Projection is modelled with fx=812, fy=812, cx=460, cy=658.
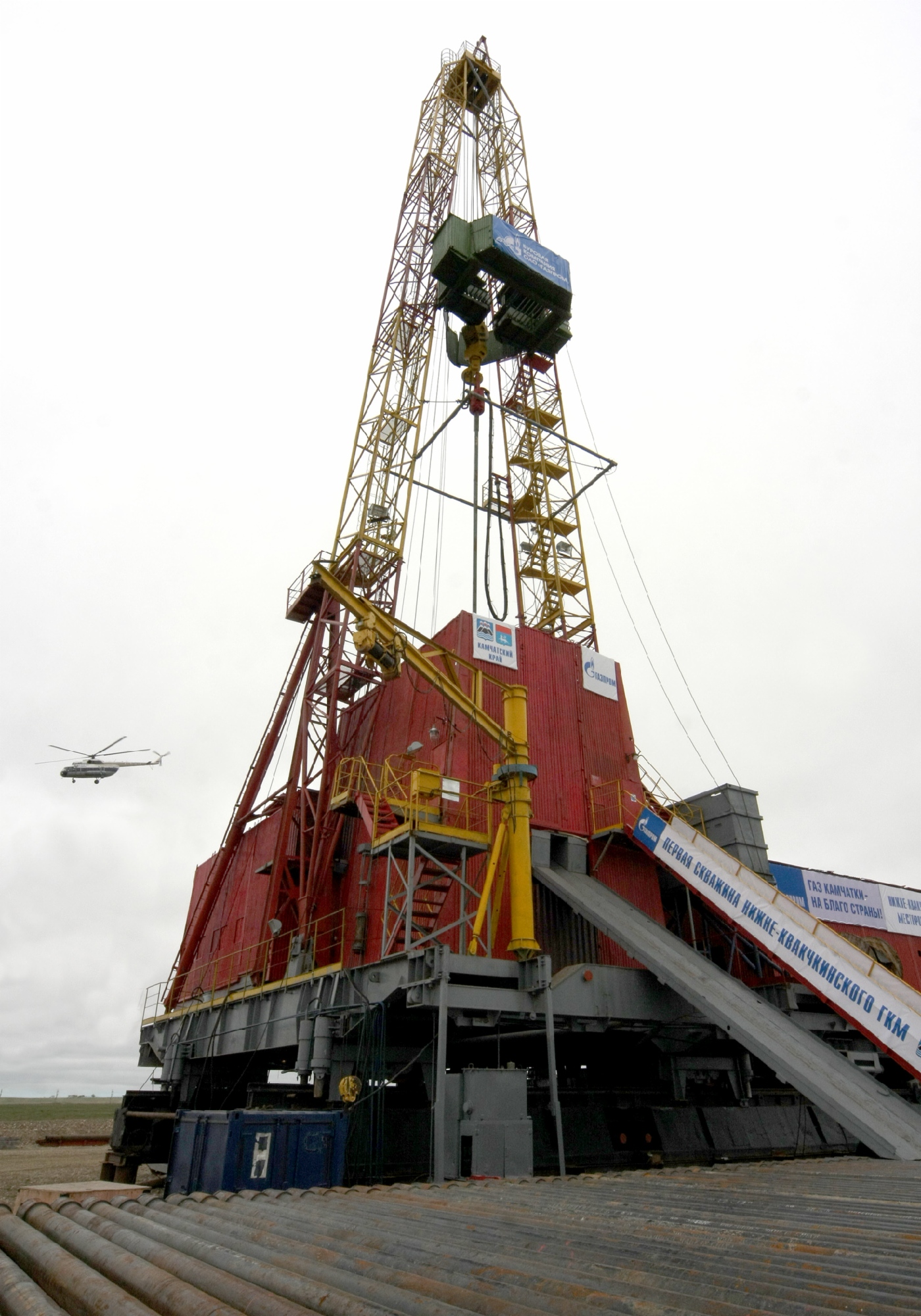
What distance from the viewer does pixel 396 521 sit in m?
30.8

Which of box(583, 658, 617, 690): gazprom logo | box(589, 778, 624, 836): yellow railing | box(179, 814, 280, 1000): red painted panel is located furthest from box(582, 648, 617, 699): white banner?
box(179, 814, 280, 1000): red painted panel

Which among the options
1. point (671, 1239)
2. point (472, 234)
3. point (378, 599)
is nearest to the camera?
point (671, 1239)

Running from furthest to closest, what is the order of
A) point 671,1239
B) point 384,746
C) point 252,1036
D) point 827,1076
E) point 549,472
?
point 549,472
point 384,746
point 252,1036
point 827,1076
point 671,1239

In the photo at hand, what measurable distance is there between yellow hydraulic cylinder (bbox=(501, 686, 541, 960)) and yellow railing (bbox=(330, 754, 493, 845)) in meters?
0.65

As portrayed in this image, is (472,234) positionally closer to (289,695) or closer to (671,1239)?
(289,695)

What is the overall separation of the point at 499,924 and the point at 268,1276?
579 inches

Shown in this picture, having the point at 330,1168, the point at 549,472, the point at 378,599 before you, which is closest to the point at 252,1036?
the point at 330,1168

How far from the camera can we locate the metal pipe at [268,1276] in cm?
393

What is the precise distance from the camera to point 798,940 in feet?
52.6

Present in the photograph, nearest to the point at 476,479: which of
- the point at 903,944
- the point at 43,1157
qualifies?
the point at 903,944

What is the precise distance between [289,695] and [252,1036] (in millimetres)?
11191

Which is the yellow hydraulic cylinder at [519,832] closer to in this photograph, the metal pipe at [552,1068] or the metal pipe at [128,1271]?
the metal pipe at [552,1068]

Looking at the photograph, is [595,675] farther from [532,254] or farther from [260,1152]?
[260,1152]

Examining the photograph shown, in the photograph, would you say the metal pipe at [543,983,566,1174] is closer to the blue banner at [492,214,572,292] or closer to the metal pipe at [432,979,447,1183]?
the metal pipe at [432,979,447,1183]
